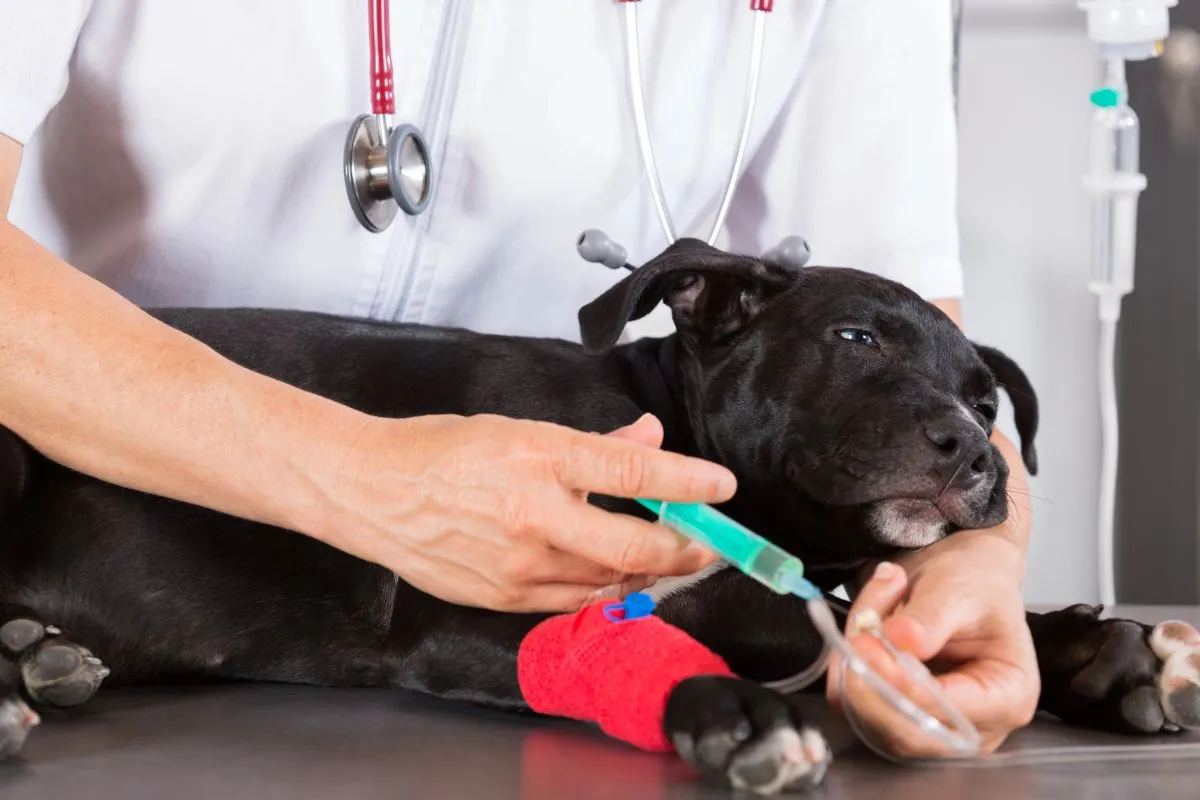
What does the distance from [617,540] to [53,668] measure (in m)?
0.48

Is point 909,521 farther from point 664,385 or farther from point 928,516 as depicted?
point 664,385

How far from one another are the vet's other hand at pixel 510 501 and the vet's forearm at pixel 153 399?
0.04 metres

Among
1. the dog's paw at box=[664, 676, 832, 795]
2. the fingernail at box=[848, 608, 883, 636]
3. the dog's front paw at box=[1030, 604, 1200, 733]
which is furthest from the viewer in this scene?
the dog's front paw at box=[1030, 604, 1200, 733]

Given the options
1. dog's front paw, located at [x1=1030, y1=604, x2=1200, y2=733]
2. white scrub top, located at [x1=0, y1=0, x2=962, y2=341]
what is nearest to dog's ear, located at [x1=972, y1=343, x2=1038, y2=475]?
white scrub top, located at [x1=0, y1=0, x2=962, y2=341]

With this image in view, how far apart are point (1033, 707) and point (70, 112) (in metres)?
1.16

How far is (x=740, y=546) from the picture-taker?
0.91m

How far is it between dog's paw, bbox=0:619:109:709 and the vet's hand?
0.59m

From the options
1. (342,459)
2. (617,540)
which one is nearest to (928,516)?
(617,540)

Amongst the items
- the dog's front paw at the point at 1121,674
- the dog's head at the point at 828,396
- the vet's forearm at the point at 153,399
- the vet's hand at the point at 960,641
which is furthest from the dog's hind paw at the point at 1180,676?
the vet's forearm at the point at 153,399

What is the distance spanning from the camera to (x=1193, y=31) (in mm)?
2576

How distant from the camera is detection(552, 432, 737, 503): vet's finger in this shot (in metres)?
0.92

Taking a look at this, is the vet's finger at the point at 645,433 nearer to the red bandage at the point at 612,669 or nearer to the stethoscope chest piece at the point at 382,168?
the red bandage at the point at 612,669

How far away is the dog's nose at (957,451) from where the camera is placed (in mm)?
1190

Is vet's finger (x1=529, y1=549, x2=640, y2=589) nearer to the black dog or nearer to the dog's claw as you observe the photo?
the black dog
